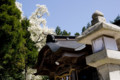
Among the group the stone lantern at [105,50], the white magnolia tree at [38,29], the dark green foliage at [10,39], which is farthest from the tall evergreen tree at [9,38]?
the stone lantern at [105,50]

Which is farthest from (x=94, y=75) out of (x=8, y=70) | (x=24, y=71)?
(x=24, y=71)

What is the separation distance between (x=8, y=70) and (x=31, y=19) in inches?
328

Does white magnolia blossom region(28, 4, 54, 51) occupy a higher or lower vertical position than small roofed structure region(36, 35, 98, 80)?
higher

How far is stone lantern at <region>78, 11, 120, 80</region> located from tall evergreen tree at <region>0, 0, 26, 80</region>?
9.88m

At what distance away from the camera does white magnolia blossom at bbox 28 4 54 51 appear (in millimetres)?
19200

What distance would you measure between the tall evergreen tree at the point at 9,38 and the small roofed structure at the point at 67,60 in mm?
5244

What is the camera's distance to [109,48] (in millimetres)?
2791

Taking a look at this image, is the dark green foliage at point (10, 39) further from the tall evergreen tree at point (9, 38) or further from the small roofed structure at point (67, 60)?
the small roofed structure at point (67, 60)

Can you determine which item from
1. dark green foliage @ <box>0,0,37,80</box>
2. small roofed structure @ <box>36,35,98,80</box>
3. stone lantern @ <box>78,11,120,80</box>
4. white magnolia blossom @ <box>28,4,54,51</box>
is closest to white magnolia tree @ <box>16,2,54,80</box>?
white magnolia blossom @ <box>28,4,54,51</box>

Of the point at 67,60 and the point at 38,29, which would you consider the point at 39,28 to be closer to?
the point at 38,29

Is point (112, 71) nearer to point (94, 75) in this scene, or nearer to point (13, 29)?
point (94, 75)

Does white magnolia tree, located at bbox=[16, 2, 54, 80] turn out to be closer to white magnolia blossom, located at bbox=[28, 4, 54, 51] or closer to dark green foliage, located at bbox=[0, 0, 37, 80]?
white magnolia blossom, located at bbox=[28, 4, 54, 51]

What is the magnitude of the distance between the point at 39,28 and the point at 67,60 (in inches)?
566

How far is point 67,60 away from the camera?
19.1 ft
